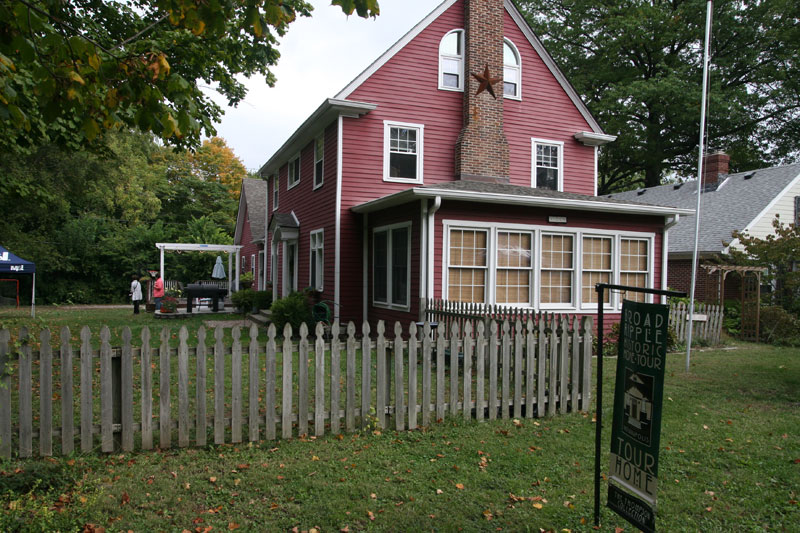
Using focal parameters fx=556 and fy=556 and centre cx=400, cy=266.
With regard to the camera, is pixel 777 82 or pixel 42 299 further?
pixel 777 82

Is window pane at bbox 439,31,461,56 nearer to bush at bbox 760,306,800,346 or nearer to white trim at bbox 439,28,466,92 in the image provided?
white trim at bbox 439,28,466,92

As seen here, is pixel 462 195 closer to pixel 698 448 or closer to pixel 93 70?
pixel 698 448

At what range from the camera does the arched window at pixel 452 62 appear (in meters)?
15.7

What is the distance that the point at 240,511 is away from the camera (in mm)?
4137

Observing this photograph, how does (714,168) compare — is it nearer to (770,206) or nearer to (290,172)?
(770,206)

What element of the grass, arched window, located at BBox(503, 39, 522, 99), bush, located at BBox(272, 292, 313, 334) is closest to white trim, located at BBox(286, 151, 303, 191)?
bush, located at BBox(272, 292, 313, 334)

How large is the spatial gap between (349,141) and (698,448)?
1114 centimetres

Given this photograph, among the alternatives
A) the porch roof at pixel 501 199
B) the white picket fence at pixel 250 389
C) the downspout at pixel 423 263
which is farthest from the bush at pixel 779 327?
the white picket fence at pixel 250 389

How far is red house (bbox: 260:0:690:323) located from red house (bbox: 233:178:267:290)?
31.3 feet

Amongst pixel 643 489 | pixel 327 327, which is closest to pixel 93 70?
pixel 643 489

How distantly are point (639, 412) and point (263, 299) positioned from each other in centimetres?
1840

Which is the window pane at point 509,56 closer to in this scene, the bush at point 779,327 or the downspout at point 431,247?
the downspout at point 431,247

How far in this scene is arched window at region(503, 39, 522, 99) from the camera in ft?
53.7

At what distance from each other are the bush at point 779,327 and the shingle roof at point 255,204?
21.9m
